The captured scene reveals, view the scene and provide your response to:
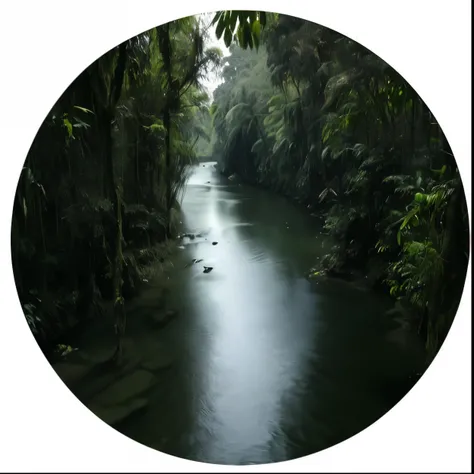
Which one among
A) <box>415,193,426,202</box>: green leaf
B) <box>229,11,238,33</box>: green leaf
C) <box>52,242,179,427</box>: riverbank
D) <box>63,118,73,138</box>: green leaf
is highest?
<box>229,11,238,33</box>: green leaf

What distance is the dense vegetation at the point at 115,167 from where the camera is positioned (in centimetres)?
190

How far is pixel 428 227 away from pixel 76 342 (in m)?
1.34

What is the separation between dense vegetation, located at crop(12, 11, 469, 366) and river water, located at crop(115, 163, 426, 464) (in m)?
0.10

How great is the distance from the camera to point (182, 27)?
74.4 inches

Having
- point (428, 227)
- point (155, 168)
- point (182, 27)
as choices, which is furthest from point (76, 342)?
point (428, 227)

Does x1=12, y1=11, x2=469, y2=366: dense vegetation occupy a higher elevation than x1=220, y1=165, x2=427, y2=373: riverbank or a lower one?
higher

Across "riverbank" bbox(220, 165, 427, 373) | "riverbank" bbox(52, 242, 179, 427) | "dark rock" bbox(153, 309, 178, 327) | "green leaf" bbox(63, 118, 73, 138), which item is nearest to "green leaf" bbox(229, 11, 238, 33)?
"riverbank" bbox(220, 165, 427, 373)

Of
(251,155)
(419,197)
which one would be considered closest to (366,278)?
(419,197)

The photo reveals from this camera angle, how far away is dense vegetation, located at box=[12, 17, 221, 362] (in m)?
1.90

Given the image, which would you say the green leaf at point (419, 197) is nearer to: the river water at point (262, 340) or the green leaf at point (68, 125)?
the river water at point (262, 340)

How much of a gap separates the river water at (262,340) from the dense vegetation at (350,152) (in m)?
0.09

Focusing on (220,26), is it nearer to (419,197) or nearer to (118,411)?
(419,197)

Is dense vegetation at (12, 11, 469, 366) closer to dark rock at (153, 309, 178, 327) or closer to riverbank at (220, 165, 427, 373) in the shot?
riverbank at (220, 165, 427, 373)

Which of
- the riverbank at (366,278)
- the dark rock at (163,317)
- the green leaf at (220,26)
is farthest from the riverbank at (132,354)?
the green leaf at (220,26)
